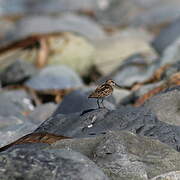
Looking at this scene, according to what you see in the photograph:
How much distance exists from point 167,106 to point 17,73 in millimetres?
6162

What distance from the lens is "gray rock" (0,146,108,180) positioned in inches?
169

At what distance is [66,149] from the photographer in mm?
4738

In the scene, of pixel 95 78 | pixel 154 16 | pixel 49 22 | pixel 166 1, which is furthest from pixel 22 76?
pixel 166 1

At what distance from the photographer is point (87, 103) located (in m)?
6.69

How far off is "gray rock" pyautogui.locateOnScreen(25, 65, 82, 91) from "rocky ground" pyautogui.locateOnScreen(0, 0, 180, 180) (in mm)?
17

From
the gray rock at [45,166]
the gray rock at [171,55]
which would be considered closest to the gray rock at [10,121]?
the gray rock at [45,166]

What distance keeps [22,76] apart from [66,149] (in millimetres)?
7233

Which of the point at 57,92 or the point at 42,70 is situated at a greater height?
the point at 42,70

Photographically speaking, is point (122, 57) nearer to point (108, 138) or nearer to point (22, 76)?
point (22, 76)

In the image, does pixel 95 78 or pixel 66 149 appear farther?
pixel 95 78

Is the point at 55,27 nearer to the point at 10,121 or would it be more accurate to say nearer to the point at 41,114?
the point at 41,114

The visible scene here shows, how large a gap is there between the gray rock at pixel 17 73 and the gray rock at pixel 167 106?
5.73 m

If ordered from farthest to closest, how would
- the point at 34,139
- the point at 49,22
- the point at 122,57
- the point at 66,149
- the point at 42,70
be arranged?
the point at 49,22, the point at 122,57, the point at 42,70, the point at 34,139, the point at 66,149

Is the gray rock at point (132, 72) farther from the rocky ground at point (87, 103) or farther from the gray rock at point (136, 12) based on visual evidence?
the gray rock at point (136, 12)
